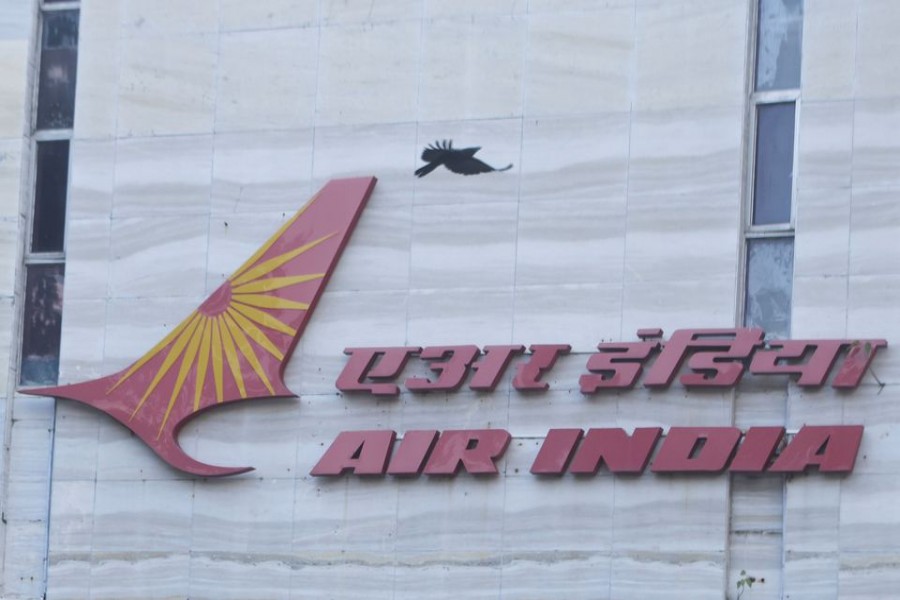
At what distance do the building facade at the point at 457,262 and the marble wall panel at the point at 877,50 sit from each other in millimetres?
30

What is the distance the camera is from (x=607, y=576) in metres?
29.6

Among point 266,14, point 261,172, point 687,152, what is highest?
point 266,14

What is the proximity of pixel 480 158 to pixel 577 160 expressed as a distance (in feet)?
4.12

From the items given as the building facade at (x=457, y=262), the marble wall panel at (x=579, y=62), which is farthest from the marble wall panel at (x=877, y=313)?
the marble wall panel at (x=579, y=62)

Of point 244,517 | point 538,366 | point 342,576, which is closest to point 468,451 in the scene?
point 538,366

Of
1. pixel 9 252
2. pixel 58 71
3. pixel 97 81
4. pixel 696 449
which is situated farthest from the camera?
pixel 58 71

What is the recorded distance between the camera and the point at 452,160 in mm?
31266

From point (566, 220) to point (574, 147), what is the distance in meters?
0.93

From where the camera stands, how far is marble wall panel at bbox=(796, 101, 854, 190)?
29.6 meters

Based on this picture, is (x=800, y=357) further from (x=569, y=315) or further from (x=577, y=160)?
(x=577, y=160)

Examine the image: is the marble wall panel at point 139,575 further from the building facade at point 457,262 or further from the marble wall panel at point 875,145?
the marble wall panel at point 875,145

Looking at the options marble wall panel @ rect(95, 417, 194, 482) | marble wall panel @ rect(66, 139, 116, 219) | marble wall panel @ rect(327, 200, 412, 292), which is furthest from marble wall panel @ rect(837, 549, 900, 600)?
marble wall panel @ rect(66, 139, 116, 219)

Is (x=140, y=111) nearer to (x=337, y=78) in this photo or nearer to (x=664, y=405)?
(x=337, y=78)

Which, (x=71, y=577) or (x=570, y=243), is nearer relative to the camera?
(x=570, y=243)
